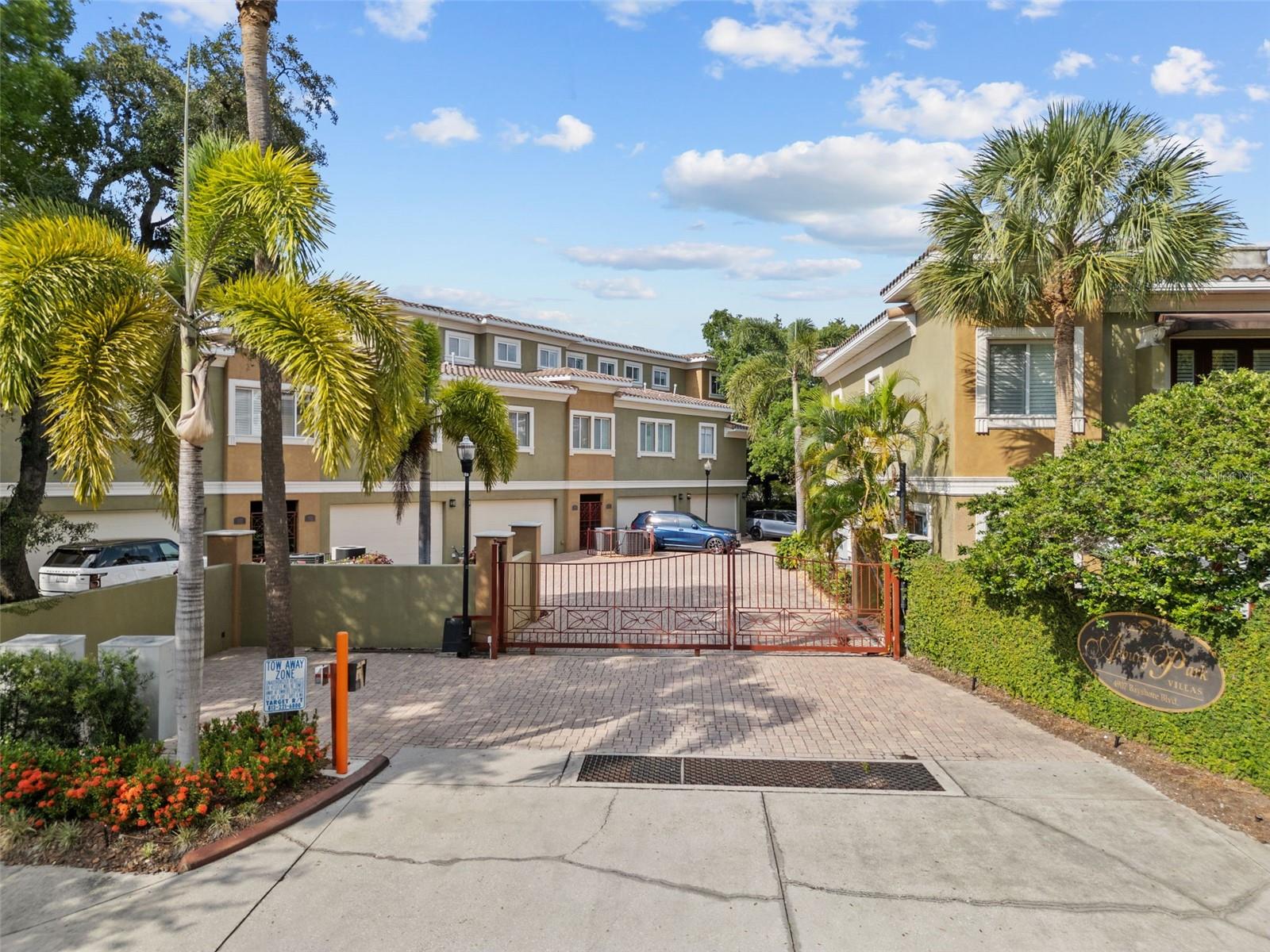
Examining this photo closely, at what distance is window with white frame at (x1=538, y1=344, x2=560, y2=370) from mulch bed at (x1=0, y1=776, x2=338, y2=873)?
96.8 ft

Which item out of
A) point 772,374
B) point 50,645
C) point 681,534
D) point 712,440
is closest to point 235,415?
point 50,645

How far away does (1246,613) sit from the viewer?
711 cm

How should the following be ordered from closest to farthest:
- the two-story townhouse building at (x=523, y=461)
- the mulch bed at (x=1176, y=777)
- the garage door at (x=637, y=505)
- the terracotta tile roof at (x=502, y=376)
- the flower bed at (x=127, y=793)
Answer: the flower bed at (x=127, y=793) < the mulch bed at (x=1176, y=777) < the two-story townhouse building at (x=523, y=461) < the terracotta tile roof at (x=502, y=376) < the garage door at (x=637, y=505)

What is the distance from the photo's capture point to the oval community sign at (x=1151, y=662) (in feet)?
24.0

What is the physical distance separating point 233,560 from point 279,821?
8513 millimetres

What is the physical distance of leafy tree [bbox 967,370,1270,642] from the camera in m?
7.09

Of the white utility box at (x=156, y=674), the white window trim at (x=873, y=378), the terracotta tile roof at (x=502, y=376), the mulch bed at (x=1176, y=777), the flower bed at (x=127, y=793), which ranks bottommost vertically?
the mulch bed at (x=1176, y=777)

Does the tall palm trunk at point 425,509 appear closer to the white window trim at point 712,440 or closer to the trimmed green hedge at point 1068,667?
the trimmed green hedge at point 1068,667

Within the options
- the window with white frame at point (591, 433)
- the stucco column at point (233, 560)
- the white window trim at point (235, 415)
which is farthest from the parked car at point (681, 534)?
the stucco column at point (233, 560)

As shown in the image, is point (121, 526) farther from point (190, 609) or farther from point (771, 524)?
point (771, 524)

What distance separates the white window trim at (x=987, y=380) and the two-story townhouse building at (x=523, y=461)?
1100 centimetres

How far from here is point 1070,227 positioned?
1202cm

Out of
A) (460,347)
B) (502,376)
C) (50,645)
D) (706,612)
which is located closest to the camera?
(50,645)

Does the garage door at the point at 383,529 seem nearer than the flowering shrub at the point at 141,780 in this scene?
No
